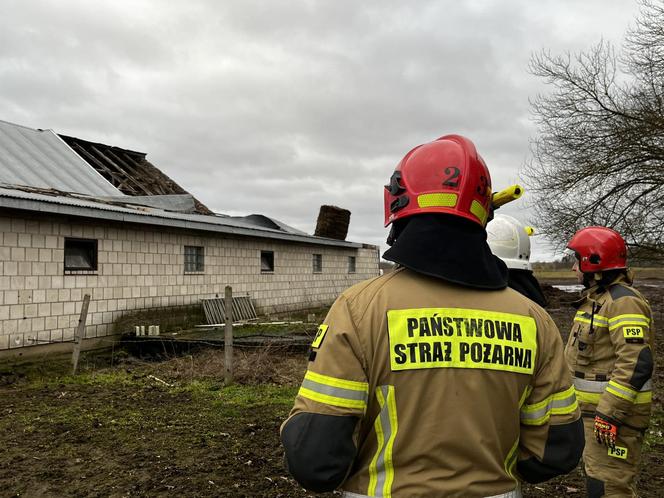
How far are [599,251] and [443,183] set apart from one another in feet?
8.10

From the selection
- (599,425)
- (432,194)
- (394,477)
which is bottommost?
(599,425)

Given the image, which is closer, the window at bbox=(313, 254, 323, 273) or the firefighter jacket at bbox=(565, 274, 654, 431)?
the firefighter jacket at bbox=(565, 274, 654, 431)

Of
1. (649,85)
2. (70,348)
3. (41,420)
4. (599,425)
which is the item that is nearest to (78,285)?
(70,348)

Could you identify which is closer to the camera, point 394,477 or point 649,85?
point 394,477

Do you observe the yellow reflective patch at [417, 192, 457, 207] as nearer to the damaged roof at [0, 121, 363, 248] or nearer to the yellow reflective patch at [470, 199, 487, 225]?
the yellow reflective patch at [470, 199, 487, 225]

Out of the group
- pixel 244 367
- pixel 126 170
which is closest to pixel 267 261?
pixel 126 170

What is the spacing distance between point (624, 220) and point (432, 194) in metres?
13.9

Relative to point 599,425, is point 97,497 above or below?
below

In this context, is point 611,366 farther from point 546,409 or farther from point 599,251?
point 546,409

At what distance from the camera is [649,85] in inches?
544

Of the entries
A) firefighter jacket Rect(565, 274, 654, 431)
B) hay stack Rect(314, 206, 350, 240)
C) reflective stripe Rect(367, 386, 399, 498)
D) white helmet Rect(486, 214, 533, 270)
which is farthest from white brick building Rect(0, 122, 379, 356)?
reflective stripe Rect(367, 386, 399, 498)

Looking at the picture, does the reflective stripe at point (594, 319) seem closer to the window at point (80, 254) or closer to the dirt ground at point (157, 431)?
the dirt ground at point (157, 431)

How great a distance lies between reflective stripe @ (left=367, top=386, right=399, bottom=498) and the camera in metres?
1.53

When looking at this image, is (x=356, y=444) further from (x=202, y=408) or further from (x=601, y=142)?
(x=601, y=142)
